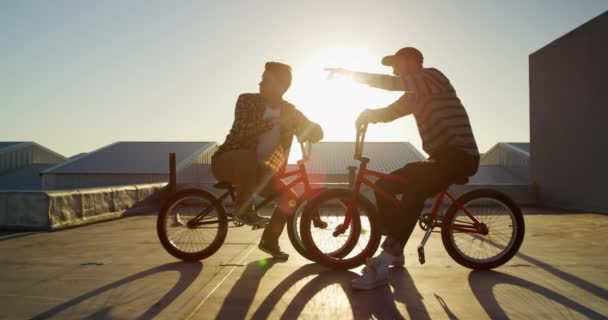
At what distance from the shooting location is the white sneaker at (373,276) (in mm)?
2633

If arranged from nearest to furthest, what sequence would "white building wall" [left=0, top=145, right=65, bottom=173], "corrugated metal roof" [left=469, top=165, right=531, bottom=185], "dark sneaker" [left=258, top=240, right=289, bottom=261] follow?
"dark sneaker" [left=258, top=240, right=289, bottom=261]
"corrugated metal roof" [left=469, top=165, right=531, bottom=185]
"white building wall" [left=0, top=145, right=65, bottom=173]

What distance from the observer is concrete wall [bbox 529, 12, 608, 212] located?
8.55 m

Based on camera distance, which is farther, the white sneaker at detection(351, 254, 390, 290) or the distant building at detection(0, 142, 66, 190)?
the distant building at detection(0, 142, 66, 190)

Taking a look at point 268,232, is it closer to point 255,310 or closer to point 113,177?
point 255,310

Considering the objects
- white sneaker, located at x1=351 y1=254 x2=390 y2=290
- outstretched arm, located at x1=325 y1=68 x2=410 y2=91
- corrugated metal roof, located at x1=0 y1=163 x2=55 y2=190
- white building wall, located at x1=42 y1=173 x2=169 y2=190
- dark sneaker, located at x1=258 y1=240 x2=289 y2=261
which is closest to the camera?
white sneaker, located at x1=351 y1=254 x2=390 y2=290

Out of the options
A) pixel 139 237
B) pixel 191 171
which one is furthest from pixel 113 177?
pixel 139 237

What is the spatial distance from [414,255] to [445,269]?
66 centimetres

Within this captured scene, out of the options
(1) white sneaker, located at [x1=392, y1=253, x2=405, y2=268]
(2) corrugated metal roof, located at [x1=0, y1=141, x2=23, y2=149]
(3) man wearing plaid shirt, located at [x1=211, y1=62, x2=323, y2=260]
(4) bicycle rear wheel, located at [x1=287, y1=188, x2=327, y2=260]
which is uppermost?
(2) corrugated metal roof, located at [x1=0, y1=141, x2=23, y2=149]

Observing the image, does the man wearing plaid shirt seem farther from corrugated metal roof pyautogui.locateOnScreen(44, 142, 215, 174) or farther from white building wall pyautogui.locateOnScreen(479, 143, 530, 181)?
corrugated metal roof pyautogui.locateOnScreen(44, 142, 215, 174)

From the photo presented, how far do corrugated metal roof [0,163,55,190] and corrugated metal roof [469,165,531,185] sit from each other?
27.6m

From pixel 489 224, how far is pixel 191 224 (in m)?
2.36

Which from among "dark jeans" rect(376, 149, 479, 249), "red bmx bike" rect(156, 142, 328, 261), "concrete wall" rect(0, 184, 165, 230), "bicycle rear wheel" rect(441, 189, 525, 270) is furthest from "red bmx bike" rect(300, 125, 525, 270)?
"concrete wall" rect(0, 184, 165, 230)

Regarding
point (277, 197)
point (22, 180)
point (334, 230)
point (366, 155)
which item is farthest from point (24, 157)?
point (334, 230)

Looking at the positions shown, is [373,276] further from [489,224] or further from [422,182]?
[489,224]
